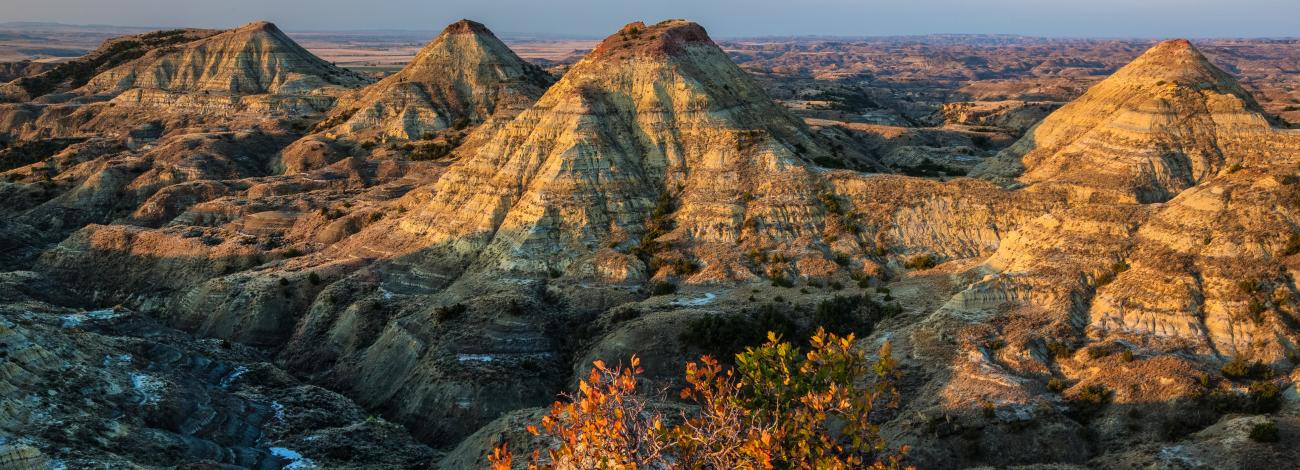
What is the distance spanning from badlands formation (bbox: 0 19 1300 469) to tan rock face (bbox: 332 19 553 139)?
16.0 metres

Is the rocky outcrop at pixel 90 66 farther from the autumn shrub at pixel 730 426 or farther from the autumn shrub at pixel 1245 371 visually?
the autumn shrub at pixel 1245 371

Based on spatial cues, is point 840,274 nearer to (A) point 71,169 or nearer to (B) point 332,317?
(B) point 332,317

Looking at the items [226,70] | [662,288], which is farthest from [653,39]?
[226,70]

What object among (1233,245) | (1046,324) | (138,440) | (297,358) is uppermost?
(1233,245)

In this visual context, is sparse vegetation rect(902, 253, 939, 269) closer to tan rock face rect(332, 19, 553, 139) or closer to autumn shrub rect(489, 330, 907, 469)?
autumn shrub rect(489, 330, 907, 469)

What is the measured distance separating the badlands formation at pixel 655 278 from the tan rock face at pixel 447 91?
1596 cm

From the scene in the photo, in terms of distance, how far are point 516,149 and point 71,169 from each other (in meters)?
64.3

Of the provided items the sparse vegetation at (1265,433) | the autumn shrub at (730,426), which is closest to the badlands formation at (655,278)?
the sparse vegetation at (1265,433)

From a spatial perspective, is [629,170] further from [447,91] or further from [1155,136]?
[447,91]

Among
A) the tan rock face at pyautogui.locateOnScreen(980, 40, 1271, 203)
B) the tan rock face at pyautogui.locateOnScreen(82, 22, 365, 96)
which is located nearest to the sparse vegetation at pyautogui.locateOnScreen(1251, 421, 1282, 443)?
the tan rock face at pyautogui.locateOnScreen(980, 40, 1271, 203)

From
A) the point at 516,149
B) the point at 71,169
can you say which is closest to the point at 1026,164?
the point at 516,149

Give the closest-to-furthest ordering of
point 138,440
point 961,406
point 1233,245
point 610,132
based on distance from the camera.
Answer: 1. point 138,440
2. point 961,406
3. point 1233,245
4. point 610,132

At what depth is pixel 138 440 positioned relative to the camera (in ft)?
104

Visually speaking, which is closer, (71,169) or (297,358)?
(297,358)
